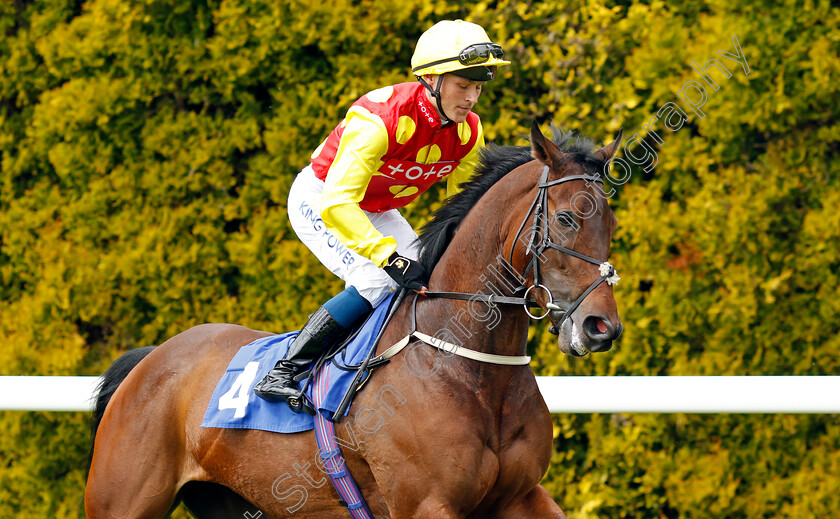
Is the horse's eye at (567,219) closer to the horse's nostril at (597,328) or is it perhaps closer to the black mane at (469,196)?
the horse's nostril at (597,328)

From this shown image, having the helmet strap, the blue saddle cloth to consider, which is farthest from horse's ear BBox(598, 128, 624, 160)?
the blue saddle cloth

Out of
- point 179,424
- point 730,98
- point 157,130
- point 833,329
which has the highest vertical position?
point 730,98

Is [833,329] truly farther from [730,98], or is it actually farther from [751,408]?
[730,98]

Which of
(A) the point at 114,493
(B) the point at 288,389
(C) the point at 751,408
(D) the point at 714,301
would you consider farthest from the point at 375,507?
(D) the point at 714,301

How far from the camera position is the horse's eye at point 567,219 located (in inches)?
99.6

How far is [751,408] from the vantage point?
380 cm

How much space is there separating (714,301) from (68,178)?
364 centimetres

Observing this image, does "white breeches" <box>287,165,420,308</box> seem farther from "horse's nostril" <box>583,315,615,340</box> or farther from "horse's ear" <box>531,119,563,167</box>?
"horse's nostril" <box>583,315,615,340</box>

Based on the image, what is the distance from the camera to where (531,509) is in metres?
2.79

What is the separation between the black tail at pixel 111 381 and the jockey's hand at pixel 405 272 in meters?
1.49

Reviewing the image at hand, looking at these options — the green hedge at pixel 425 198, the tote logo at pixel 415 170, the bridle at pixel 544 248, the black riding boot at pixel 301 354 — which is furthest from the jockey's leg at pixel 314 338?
the green hedge at pixel 425 198

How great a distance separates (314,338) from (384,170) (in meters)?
0.66

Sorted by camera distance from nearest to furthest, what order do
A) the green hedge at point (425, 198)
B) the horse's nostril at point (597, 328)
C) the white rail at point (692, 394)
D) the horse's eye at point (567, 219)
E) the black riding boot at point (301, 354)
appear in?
the horse's nostril at point (597, 328) → the horse's eye at point (567, 219) → the black riding boot at point (301, 354) → the white rail at point (692, 394) → the green hedge at point (425, 198)

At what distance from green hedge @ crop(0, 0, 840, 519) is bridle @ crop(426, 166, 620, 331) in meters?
1.80
